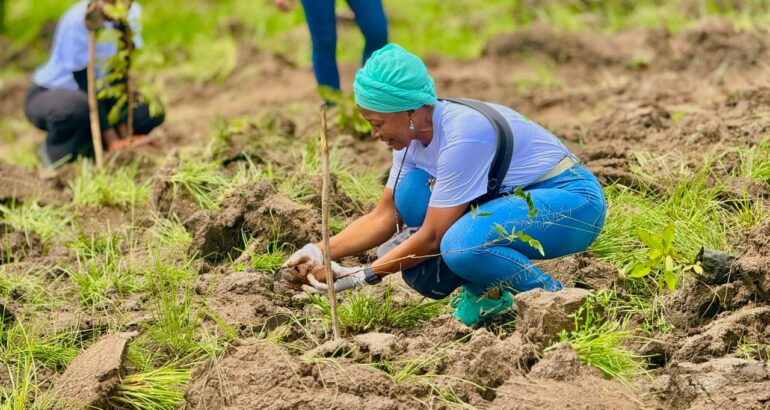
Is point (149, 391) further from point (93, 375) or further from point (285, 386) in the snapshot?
point (285, 386)

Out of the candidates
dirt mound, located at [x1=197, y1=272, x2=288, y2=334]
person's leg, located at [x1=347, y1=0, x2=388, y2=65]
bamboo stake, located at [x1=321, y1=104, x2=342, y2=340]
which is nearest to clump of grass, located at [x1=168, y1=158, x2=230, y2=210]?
dirt mound, located at [x1=197, y1=272, x2=288, y2=334]

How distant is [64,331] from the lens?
14.8ft

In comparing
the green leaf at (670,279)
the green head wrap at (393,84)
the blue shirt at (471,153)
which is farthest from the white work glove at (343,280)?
the green leaf at (670,279)

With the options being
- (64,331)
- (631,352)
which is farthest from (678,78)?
(64,331)

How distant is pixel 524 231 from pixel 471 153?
1.14 feet

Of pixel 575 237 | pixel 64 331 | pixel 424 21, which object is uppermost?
pixel 575 237

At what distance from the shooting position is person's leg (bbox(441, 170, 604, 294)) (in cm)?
399

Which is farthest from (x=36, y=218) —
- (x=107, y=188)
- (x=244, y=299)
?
(x=244, y=299)

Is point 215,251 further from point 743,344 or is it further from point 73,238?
point 743,344

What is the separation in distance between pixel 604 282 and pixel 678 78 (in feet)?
11.3

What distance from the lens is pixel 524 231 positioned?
404cm

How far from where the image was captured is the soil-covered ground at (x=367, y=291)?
370 centimetres

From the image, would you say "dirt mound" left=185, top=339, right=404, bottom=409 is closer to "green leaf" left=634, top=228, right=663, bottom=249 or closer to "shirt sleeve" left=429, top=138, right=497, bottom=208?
"shirt sleeve" left=429, top=138, right=497, bottom=208

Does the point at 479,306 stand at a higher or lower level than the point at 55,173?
higher
